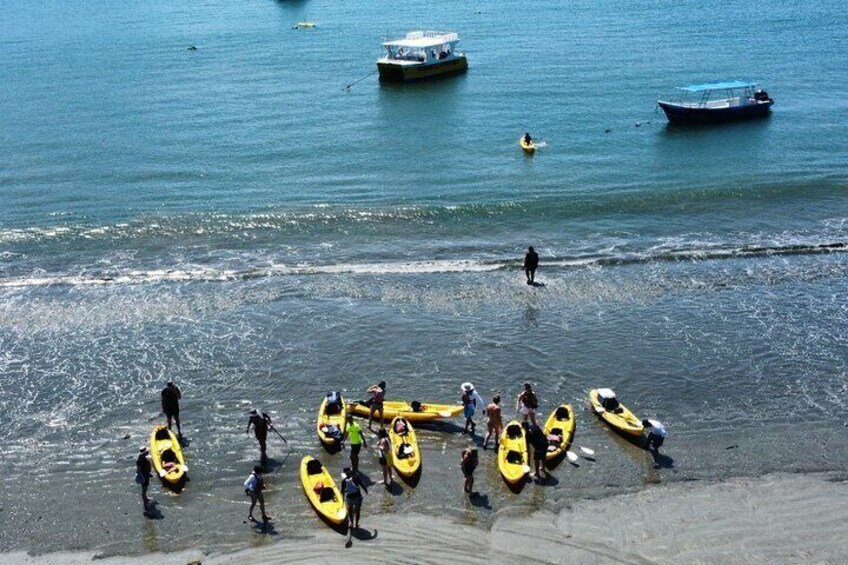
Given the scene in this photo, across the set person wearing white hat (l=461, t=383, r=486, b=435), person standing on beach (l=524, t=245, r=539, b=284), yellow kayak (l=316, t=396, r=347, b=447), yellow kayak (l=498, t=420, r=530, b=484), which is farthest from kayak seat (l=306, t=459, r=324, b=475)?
person standing on beach (l=524, t=245, r=539, b=284)

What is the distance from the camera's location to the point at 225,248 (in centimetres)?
4022

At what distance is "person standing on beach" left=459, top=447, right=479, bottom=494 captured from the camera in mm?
20453

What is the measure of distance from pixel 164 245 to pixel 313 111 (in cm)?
2803

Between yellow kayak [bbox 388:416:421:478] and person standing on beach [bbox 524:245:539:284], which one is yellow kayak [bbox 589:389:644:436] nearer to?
yellow kayak [bbox 388:416:421:478]

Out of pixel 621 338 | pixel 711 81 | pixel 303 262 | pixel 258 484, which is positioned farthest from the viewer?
pixel 711 81

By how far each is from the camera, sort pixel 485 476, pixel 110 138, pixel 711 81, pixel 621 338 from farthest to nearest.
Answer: pixel 711 81 → pixel 110 138 → pixel 621 338 → pixel 485 476

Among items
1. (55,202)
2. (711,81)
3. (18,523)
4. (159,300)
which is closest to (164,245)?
(159,300)

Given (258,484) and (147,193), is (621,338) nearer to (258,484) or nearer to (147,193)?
(258,484)

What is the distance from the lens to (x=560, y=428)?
2338cm

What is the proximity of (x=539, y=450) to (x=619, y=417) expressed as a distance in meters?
3.52

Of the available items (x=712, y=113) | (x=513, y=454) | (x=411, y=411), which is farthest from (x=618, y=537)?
(x=712, y=113)

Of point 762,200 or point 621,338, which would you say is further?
point 762,200

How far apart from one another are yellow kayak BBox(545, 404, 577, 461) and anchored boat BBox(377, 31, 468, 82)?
190ft

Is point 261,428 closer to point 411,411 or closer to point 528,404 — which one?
point 411,411
